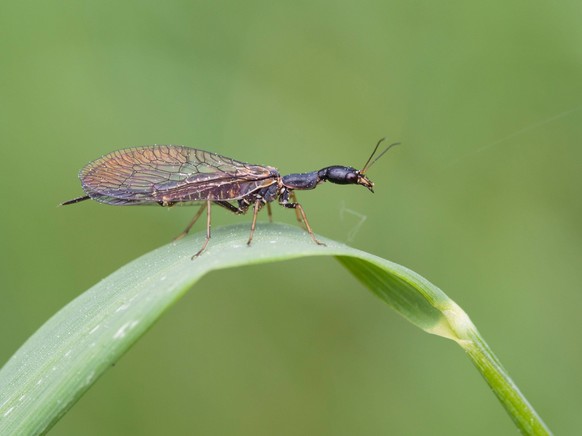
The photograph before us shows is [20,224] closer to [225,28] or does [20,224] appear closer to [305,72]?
[225,28]

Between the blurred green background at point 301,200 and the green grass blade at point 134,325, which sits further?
the blurred green background at point 301,200

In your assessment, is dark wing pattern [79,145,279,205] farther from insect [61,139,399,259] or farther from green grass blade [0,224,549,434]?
green grass blade [0,224,549,434]

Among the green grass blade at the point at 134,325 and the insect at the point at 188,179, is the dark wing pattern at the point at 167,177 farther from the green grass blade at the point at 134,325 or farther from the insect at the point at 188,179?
the green grass blade at the point at 134,325

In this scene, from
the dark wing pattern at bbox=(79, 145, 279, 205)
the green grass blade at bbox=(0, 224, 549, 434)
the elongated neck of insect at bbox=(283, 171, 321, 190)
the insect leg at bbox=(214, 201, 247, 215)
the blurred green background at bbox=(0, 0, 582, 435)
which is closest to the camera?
the green grass blade at bbox=(0, 224, 549, 434)

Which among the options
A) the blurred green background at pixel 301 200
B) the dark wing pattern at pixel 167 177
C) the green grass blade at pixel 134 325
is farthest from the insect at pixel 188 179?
the blurred green background at pixel 301 200

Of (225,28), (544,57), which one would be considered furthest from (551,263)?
(225,28)

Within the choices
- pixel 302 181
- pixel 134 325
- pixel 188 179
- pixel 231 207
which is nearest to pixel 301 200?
pixel 302 181

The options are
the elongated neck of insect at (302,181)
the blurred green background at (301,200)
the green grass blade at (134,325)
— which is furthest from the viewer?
the blurred green background at (301,200)

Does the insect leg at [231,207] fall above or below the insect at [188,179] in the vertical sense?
below

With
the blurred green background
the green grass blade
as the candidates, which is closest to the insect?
the green grass blade
